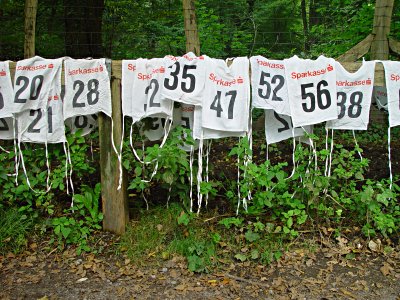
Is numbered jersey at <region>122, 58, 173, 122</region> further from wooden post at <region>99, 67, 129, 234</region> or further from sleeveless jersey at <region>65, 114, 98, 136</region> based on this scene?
sleeveless jersey at <region>65, 114, 98, 136</region>

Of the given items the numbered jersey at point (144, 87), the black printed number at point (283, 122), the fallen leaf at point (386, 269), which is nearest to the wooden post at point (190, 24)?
the numbered jersey at point (144, 87)

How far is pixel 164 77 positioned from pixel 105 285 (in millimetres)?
1857

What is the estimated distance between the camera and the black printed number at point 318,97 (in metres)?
3.62

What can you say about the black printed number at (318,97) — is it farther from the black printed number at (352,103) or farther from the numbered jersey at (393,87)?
the numbered jersey at (393,87)

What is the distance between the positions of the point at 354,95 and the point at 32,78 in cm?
299

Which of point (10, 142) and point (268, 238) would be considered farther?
point (10, 142)

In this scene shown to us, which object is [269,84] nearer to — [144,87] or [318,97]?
[318,97]

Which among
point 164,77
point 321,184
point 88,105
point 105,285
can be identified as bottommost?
point 105,285

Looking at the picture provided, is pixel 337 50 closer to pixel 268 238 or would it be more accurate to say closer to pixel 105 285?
pixel 268 238

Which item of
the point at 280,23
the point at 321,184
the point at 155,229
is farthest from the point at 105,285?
the point at 280,23

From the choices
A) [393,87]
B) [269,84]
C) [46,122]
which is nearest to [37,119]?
[46,122]

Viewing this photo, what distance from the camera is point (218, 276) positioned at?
3.39 m

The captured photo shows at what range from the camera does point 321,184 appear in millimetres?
3721

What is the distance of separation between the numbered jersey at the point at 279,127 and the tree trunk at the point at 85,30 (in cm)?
461
